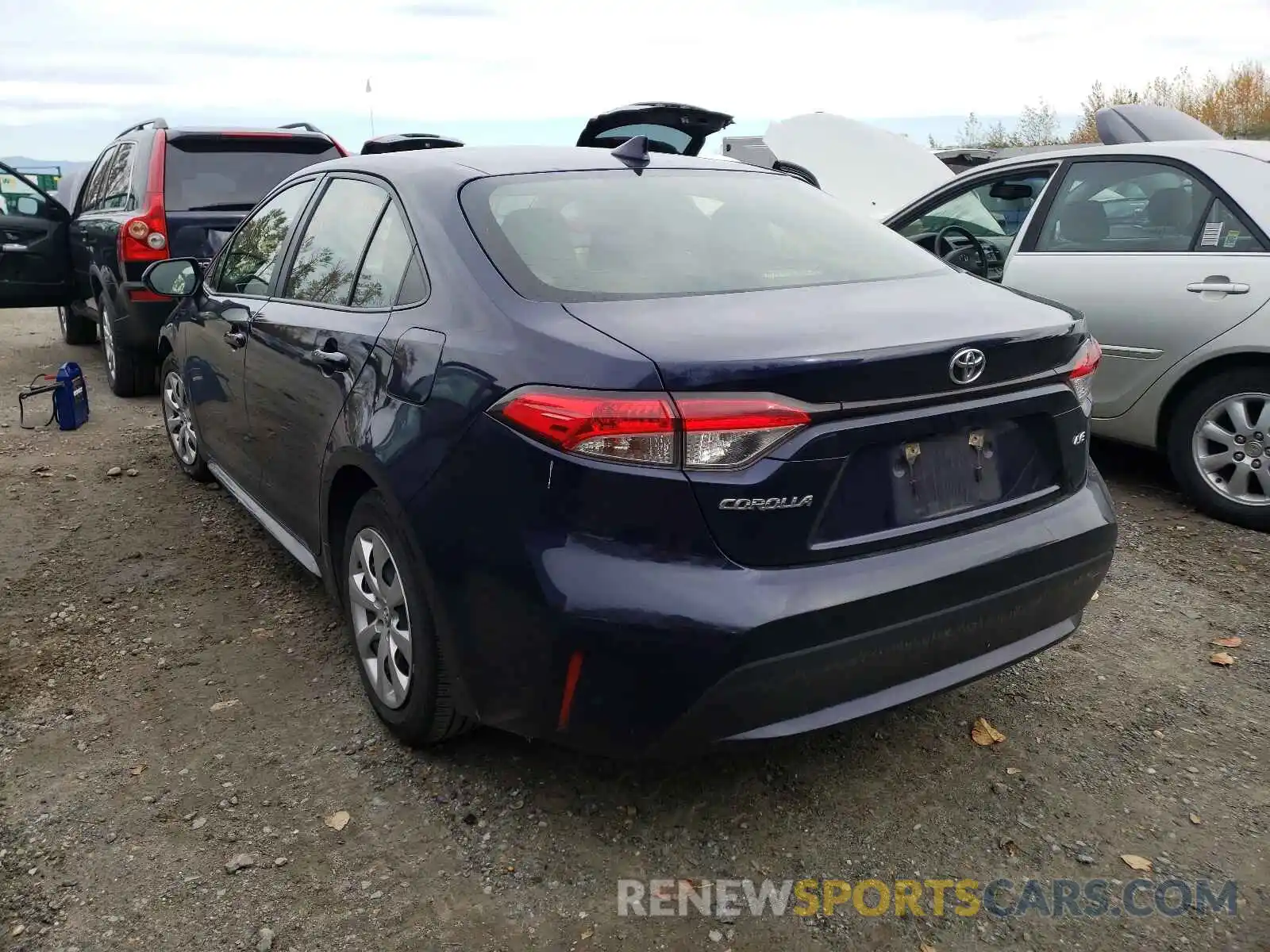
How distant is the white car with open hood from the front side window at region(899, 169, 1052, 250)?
1 cm

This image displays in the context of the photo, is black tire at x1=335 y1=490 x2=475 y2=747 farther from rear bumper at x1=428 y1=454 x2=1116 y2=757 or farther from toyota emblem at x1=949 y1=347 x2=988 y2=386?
toyota emblem at x1=949 y1=347 x2=988 y2=386

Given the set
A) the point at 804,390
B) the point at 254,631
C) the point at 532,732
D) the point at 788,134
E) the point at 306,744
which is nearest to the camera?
the point at 804,390

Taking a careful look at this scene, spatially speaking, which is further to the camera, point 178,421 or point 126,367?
point 126,367

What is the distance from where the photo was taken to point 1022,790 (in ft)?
8.95

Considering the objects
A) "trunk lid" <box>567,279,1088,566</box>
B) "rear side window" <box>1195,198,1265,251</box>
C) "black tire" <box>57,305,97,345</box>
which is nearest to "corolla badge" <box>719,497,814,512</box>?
"trunk lid" <box>567,279,1088,566</box>

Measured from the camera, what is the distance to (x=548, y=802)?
8.87 feet

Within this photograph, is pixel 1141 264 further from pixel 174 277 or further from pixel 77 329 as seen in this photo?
pixel 77 329

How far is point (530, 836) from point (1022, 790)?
128cm

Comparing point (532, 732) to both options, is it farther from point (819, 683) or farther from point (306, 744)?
point (306, 744)

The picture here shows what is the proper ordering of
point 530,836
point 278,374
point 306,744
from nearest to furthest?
point 530,836 → point 306,744 → point 278,374

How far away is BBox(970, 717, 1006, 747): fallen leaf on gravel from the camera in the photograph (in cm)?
295

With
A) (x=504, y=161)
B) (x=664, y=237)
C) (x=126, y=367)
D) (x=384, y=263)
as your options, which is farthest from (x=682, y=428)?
(x=126, y=367)

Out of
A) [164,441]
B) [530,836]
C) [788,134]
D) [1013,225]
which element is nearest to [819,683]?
[530,836]

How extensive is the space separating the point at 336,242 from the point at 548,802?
1.87 metres
